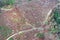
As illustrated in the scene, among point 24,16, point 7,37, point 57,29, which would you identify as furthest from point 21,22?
point 57,29

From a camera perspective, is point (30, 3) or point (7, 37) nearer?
point (7, 37)

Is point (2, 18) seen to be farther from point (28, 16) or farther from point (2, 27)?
point (28, 16)

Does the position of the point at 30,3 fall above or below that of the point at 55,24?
above

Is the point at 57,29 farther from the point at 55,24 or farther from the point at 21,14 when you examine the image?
the point at 21,14

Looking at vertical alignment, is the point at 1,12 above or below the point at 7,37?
above

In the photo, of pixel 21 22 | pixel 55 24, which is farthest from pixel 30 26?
pixel 55 24

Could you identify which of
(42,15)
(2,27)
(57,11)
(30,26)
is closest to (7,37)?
(2,27)

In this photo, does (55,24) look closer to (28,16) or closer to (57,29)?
(57,29)

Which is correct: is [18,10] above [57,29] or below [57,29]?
above
